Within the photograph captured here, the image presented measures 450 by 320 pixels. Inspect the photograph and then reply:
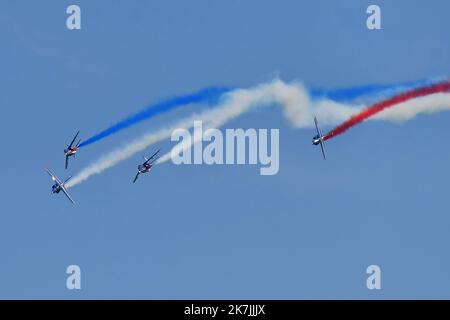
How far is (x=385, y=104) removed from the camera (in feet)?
557

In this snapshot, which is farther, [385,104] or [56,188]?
[56,188]

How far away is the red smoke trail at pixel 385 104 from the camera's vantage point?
167m

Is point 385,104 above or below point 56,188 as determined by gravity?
above

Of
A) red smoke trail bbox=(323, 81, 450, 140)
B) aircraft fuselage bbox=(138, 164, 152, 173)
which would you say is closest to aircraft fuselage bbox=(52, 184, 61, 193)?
aircraft fuselage bbox=(138, 164, 152, 173)

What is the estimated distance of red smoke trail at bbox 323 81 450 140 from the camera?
16688cm

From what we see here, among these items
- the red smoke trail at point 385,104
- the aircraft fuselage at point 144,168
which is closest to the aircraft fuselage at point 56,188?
the aircraft fuselage at point 144,168

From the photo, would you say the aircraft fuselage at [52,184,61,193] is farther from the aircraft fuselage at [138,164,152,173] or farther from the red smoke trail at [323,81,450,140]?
the red smoke trail at [323,81,450,140]

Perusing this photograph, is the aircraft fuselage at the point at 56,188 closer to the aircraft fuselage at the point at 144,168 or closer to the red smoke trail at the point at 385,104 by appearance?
the aircraft fuselage at the point at 144,168

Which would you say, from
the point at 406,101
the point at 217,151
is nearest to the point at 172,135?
the point at 217,151

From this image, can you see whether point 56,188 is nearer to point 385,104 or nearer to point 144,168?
point 144,168

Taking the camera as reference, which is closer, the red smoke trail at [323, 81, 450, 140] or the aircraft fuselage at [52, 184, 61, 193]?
the red smoke trail at [323, 81, 450, 140]

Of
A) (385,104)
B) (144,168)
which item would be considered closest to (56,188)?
(144,168)
